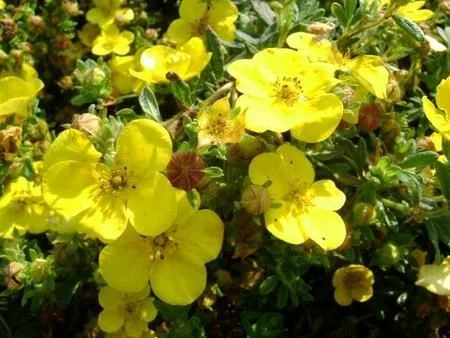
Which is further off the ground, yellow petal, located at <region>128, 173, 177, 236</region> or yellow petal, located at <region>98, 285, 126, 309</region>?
yellow petal, located at <region>128, 173, 177, 236</region>

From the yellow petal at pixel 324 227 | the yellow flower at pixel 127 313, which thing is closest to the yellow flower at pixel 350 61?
the yellow petal at pixel 324 227

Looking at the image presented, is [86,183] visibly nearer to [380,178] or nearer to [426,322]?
[380,178]

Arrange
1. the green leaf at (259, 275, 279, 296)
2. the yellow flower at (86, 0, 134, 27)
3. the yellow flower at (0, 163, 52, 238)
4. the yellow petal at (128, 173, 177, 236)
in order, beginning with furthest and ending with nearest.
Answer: the yellow flower at (86, 0, 134, 27), the yellow flower at (0, 163, 52, 238), the green leaf at (259, 275, 279, 296), the yellow petal at (128, 173, 177, 236)

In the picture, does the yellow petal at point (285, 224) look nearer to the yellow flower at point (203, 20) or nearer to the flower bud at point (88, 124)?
the flower bud at point (88, 124)

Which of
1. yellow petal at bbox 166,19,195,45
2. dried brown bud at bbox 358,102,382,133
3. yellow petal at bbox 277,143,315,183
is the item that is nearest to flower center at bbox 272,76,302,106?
yellow petal at bbox 277,143,315,183

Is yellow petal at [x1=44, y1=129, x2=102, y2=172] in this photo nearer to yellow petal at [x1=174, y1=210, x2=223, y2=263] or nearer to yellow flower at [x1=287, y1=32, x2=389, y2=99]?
yellow petal at [x1=174, y1=210, x2=223, y2=263]

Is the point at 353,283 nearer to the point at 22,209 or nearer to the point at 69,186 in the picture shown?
the point at 69,186
